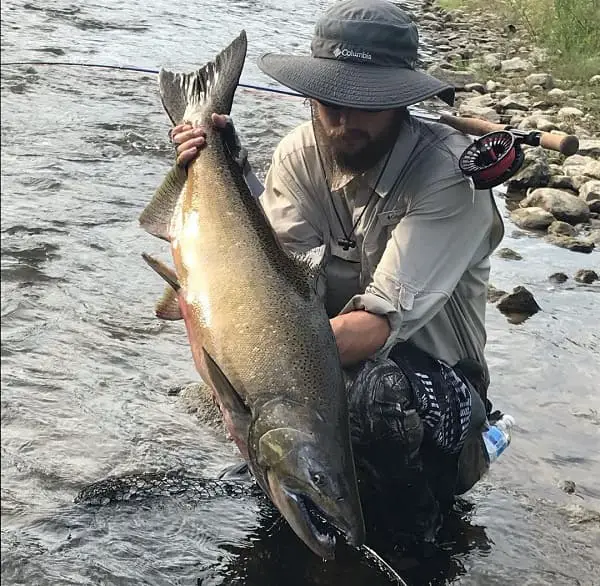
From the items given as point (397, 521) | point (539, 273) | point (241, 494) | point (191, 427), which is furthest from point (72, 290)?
point (539, 273)

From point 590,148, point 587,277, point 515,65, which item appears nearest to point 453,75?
point 515,65

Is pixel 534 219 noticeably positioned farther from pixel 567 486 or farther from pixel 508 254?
pixel 567 486

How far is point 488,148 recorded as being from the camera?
326 centimetres

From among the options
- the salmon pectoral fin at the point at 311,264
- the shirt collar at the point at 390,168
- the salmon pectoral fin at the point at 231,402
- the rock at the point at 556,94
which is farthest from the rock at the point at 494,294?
the rock at the point at 556,94

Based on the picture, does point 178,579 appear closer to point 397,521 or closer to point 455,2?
point 397,521

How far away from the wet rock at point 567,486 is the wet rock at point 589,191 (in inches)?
178

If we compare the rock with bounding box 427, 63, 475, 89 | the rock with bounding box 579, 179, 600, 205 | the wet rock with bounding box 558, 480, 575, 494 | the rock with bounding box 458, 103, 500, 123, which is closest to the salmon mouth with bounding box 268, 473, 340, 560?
the wet rock with bounding box 558, 480, 575, 494

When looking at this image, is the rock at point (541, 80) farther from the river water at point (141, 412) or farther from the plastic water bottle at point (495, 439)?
the plastic water bottle at point (495, 439)

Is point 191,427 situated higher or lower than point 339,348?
lower

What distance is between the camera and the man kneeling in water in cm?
316

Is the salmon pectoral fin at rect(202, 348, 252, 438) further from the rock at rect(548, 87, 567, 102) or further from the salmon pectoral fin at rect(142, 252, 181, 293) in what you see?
the rock at rect(548, 87, 567, 102)

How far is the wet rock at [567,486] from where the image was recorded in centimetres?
403

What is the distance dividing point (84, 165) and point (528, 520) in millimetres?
5210

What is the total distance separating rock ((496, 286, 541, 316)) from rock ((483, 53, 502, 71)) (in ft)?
33.6
